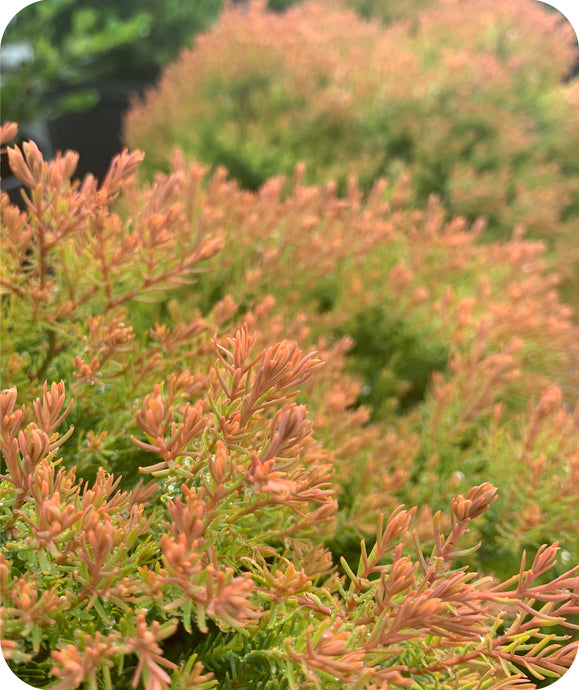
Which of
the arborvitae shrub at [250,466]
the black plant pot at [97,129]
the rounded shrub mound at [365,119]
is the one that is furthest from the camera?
the black plant pot at [97,129]

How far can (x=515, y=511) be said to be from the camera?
126 centimetres

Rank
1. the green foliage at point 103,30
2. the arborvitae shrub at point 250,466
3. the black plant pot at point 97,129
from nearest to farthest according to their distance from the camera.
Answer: the arborvitae shrub at point 250,466 < the green foliage at point 103,30 < the black plant pot at point 97,129

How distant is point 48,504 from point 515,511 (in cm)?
95

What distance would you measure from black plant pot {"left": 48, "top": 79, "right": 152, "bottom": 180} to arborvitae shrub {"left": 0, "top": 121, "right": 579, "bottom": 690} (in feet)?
9.61

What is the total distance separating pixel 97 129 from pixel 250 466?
417 cm

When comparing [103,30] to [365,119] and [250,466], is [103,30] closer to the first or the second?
[365,119]

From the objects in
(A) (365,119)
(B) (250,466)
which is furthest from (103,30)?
(B) (250,466)

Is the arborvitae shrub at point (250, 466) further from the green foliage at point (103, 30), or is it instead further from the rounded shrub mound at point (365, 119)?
the green foliage at point (103, 30)

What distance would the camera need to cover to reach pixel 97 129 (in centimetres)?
432

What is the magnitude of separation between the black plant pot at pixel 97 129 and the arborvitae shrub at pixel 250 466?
2.93m

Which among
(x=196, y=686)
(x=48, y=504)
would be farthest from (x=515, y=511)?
(x=48, y=504)

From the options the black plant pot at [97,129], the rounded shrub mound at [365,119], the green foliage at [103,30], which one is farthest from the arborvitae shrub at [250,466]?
the black plant pot at [97,129]

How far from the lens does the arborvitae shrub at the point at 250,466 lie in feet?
2.15

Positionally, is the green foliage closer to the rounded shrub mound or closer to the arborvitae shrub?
the rounded shrub mound
